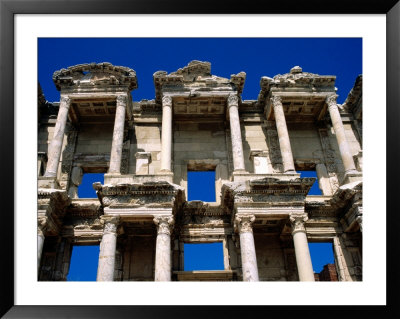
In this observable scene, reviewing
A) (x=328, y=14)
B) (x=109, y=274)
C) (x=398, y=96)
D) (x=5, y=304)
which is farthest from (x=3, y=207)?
(x=109, y=274)

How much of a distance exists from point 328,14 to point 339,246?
10.7m

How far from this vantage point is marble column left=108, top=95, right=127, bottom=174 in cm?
1346

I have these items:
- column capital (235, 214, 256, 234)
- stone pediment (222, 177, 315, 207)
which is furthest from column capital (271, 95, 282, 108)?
column capital (235, 214, 256, 234)

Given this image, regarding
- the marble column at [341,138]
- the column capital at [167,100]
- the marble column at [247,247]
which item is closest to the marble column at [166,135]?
the column capital at [167,100]

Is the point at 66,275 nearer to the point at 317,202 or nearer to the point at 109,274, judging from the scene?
the point at 109,274

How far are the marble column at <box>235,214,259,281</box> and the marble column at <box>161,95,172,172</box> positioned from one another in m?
3.17

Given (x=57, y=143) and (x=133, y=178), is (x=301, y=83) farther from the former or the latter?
(x=57, y=143)

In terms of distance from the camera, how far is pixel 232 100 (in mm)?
15422

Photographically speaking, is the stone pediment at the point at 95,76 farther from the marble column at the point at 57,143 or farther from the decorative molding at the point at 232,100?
the decorative molding at the point at 232,100

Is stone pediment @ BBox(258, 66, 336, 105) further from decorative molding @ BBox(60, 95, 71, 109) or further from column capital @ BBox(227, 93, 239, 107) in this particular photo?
decorative molding @ BBox(60, 95, 71, 109)

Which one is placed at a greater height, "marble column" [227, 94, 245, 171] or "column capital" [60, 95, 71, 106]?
"column capital" [60, 95, 71, 106]

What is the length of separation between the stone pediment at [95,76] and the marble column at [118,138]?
0.81 meters

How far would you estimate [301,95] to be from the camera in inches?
622

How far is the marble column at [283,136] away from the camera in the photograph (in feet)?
45.1
